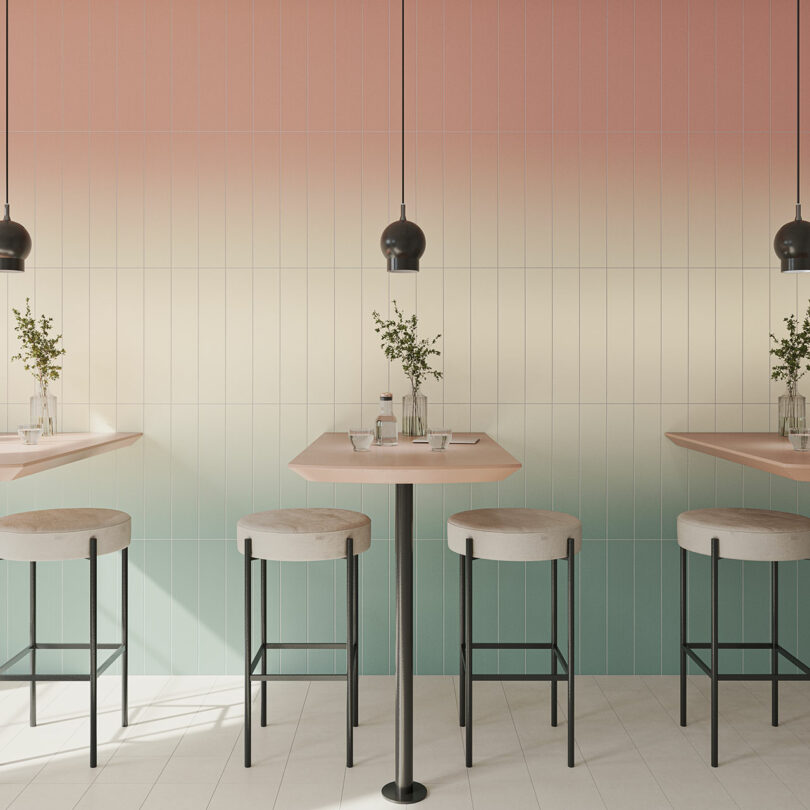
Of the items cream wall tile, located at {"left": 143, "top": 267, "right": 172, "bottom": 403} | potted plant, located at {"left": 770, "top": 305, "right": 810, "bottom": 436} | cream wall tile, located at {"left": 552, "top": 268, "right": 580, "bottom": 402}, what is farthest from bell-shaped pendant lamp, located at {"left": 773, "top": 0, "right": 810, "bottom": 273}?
cream wall tile, located at {"left": 143, "top": 267, "right": 172, "bottom": 403}

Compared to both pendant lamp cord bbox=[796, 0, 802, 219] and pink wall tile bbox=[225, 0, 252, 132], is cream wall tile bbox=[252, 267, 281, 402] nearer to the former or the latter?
pink wall tile bbox=[225, 0, 252, 132]

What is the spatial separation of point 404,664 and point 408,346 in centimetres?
134

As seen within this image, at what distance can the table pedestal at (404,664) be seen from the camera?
2367mm

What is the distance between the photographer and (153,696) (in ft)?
10.4

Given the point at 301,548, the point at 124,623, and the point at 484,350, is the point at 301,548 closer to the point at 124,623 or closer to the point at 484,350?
the point at 124,623

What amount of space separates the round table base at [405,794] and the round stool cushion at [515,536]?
0.75m

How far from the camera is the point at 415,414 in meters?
3.18

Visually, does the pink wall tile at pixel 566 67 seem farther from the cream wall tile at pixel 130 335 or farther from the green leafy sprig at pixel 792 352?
the cream wall tile at pixel 130 335

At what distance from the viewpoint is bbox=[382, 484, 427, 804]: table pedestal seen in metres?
2.37

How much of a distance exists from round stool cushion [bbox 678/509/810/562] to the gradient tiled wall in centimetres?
67

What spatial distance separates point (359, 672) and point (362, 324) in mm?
1543

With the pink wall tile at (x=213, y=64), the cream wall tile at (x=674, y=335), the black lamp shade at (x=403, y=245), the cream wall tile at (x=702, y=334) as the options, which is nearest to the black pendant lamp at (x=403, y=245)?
the black lamp shade at (x=403, y=245)

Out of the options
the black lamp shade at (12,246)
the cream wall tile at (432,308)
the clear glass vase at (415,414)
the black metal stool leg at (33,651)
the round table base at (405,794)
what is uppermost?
the black lamp shade at (12,246)

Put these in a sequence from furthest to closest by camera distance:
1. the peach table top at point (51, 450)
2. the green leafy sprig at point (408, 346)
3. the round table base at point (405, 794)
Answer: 1. the green leafy sprig at point (408, 346)
2. the round table base at point (405, 794)
3. the peach table top at point (51, 450)
